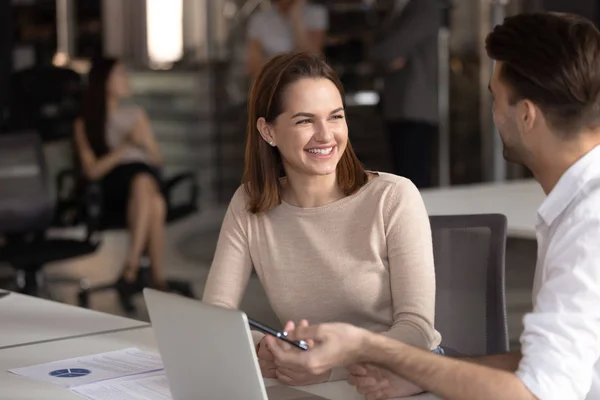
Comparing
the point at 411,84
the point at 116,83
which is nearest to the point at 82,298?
the point at 116,83

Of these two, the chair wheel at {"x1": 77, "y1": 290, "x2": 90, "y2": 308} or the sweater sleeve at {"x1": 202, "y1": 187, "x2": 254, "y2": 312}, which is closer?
the sweater sleeve at {"x1": 202, "y1": 187, "x2": 254, "y2": 312}

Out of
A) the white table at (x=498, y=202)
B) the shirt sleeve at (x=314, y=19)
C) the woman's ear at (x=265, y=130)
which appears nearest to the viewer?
the woman's ear at (x=265, y=130)

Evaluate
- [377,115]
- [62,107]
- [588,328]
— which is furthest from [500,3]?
[588,328]

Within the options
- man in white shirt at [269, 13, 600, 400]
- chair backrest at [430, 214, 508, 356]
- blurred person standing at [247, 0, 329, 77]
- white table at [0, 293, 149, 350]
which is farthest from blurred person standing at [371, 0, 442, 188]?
man in white shirt at [269, 13, 600, 400]

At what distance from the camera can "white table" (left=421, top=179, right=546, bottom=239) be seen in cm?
366

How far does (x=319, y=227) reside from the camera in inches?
95.5

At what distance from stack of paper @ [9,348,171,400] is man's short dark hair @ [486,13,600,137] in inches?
31.9

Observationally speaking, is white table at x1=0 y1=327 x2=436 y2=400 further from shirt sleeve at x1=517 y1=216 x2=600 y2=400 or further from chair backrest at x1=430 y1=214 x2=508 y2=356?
chair backrest at x1=430 y1=214 x2=508 y2=356

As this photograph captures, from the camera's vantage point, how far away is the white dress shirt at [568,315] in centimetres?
162

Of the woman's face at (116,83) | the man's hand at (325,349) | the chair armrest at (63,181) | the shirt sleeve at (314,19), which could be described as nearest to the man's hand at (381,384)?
the man's hand at (325,349)

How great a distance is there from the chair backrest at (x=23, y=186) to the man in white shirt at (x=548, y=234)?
11.7ft

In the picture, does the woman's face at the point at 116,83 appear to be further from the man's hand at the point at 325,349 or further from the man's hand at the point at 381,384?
the man's hand at the point at 325,349

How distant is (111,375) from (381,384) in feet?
1.74

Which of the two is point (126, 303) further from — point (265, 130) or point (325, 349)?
point (325, 349)
